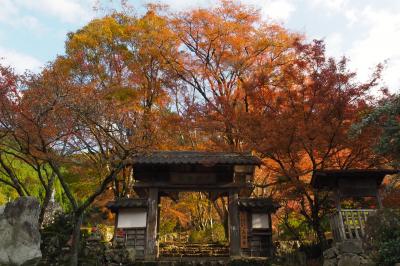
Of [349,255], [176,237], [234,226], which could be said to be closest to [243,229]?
[234,226]

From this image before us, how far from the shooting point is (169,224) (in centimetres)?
2991

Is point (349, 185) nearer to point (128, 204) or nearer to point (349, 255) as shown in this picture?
point (349, 255)

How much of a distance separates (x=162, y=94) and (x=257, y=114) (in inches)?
360

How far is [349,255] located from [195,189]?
720 centimetres

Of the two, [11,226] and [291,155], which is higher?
[291,155]

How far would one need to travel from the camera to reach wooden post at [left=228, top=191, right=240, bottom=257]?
15547 mm

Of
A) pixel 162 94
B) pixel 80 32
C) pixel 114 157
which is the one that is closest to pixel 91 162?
pixel 114 157

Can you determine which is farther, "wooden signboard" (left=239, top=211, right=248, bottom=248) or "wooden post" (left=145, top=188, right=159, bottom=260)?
"wooden signboard" (left=239, top=211, right=248, bottom=248)

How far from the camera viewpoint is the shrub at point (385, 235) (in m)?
9.09

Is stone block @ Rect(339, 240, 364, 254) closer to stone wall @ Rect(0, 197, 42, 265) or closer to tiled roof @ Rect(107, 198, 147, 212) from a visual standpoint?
tiled roof @ Rect(107, 198, 147, 212)

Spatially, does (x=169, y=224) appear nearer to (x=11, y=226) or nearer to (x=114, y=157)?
(x=114, y=157)

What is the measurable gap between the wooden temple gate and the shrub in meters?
6.26

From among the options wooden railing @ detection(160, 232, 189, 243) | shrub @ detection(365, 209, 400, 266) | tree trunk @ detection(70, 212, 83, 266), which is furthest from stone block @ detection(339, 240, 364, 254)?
wooden railing @ detection(160, 232, 189, 243)

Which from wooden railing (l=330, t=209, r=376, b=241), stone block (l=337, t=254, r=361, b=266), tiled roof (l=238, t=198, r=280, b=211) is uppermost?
tiled roof (l=238, t=198, r=280, b=211)
